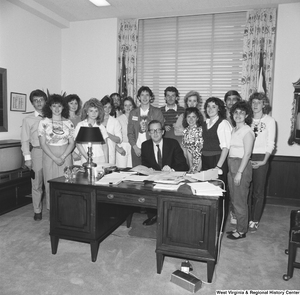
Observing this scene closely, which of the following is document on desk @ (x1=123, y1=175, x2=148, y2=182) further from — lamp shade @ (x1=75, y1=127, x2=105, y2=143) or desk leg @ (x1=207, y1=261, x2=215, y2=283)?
desk leg @ (x1=207, y1=261, x2=215, y2=283)

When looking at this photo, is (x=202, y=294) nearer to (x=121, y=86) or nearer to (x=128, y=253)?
(x=128, y=253)

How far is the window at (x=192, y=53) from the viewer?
5.74 meters

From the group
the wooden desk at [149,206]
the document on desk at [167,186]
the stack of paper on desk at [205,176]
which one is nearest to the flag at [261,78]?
the stack of paper on desk at [205,176]

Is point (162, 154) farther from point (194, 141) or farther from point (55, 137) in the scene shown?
point (55, 137)

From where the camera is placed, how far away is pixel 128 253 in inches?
130

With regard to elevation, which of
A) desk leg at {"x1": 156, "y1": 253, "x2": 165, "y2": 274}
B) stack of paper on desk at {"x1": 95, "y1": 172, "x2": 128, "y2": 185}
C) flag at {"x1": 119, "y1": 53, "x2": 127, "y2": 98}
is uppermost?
flag at {"x1": 119, "y1": 53, "x2": 127, "y2": 98}

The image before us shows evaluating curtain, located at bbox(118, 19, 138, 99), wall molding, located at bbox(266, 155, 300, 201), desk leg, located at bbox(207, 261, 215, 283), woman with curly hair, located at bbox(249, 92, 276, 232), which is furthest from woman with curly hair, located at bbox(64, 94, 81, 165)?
wall molding, located at bbox(266, 155, 300, 201)

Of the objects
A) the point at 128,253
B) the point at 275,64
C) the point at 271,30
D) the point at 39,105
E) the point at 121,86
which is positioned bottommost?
the point at 128,253

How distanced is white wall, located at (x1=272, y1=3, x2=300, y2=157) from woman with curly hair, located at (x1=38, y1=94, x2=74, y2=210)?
3734 millimetres

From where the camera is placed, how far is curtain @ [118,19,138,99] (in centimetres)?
612

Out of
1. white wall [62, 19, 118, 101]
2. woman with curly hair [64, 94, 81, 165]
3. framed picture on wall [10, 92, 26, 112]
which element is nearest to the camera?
woman with curly hair [64, 94, 81, 165]

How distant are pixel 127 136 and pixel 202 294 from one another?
9.38 ft

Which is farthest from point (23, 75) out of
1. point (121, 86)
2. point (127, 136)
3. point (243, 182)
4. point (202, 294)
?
point (202, 294)

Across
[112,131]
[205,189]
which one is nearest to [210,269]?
[205,189]
